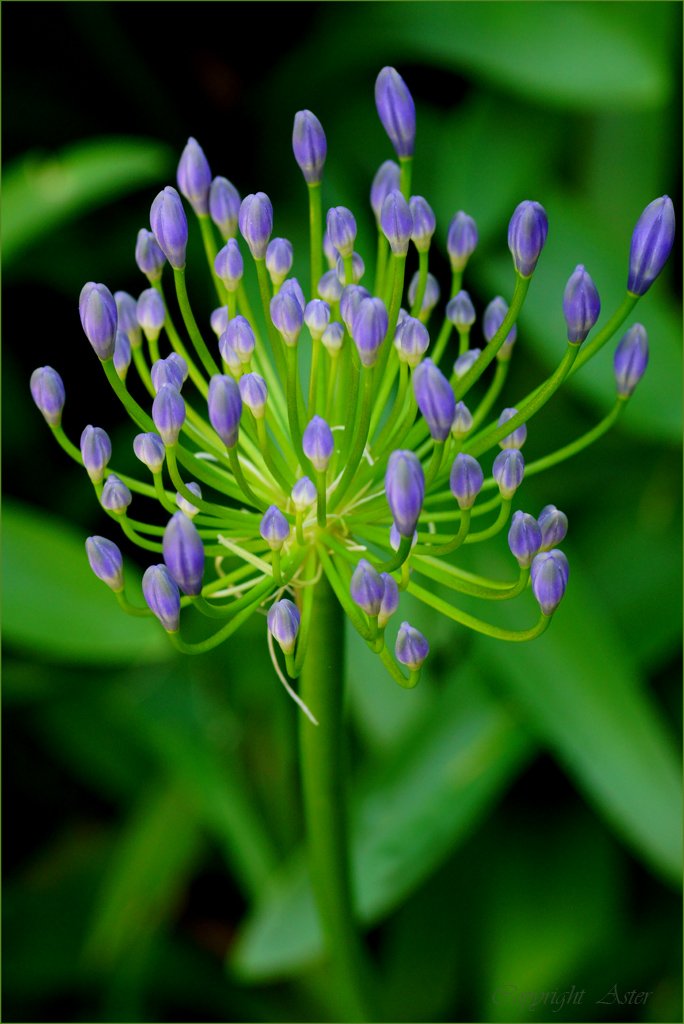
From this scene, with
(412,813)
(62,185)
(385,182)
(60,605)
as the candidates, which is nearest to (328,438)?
(385,182)

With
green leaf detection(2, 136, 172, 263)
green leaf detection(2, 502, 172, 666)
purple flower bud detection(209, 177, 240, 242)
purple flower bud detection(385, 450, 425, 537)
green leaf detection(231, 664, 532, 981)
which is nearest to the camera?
purple flower bud detection(385, 450, 425, 537)

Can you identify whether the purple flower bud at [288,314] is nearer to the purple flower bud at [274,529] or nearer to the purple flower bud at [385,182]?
the purple flower bud at [274,529]

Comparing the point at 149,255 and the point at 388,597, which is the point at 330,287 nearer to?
the point at 149,255

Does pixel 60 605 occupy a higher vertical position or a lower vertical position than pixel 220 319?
lower

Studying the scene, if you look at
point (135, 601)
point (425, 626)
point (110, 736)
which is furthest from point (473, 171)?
point (110, 736)

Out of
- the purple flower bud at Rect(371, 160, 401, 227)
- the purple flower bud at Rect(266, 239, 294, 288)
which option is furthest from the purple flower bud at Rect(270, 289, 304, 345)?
the purple flower bud at Rect(371, 160, 401, 227)

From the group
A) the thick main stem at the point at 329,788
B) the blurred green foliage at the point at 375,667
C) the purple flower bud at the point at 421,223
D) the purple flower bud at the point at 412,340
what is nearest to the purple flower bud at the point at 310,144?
the purple flower bud at the point at 421,223

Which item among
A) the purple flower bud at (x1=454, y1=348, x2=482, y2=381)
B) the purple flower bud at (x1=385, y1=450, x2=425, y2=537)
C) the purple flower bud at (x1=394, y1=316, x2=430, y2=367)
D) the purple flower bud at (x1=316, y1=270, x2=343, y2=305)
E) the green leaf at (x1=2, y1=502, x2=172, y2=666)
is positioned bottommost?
the green leaf at (x1=2, y1=502, x2=172, y2=666)

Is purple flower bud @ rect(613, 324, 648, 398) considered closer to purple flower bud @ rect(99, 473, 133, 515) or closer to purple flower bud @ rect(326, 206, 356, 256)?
purple flower bud @ rect(326, 206, 356, 256)
